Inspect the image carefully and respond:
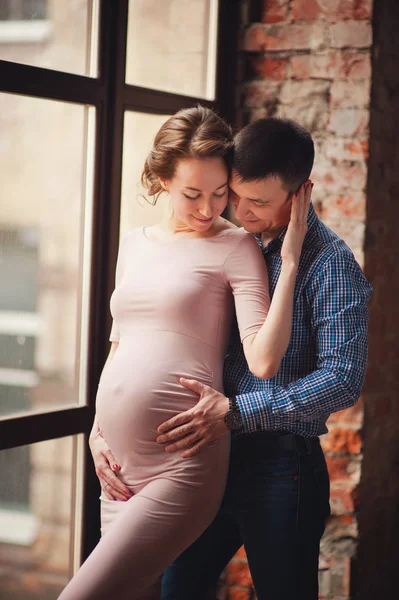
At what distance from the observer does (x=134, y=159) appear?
2.66 m

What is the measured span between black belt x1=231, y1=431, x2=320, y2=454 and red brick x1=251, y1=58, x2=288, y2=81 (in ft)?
5.08

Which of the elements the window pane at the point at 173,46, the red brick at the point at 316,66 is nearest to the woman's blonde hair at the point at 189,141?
the window pane at the point at 173,46

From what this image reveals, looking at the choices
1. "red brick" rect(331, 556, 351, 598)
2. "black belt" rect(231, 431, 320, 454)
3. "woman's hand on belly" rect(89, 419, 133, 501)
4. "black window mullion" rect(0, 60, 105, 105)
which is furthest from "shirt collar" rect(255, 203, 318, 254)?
"red brick" rect(331, 556, 351, 598)

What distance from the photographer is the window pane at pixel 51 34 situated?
2.22 m

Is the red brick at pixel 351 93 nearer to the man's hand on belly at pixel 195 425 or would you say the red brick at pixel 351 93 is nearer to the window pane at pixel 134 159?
the window pane at pixel 134 159

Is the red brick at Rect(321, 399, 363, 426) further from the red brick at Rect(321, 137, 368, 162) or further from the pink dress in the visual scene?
the pink dress

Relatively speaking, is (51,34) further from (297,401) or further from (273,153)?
(297,401)

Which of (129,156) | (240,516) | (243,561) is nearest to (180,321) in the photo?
(240,516)

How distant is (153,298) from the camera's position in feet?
6.21

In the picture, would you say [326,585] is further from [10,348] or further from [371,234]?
[10,348]

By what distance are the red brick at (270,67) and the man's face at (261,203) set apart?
3.94ft

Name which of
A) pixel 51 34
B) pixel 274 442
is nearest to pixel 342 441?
pixel 274 442

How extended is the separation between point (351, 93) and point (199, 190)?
47.5 inches

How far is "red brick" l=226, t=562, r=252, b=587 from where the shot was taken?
3.04 meters
